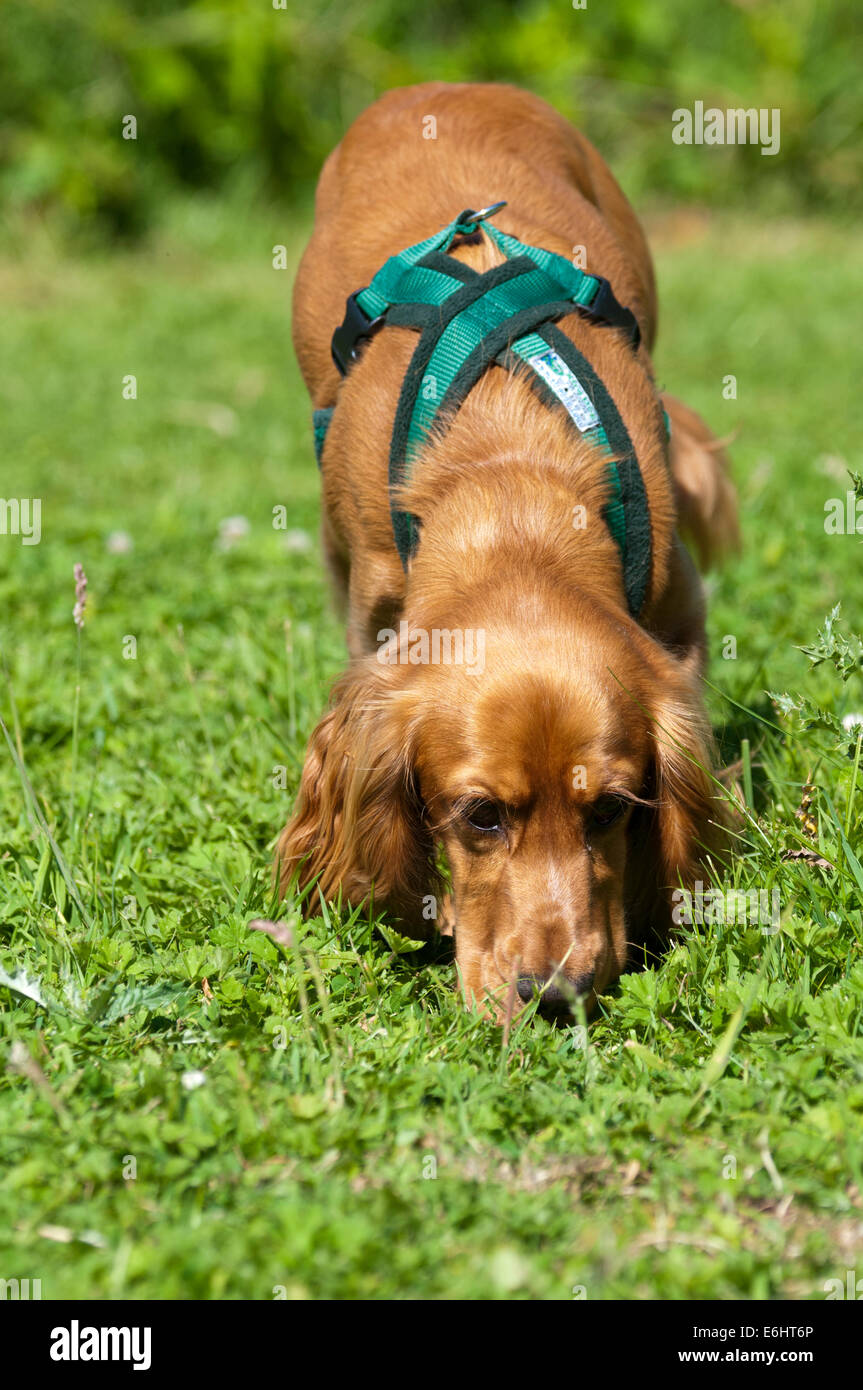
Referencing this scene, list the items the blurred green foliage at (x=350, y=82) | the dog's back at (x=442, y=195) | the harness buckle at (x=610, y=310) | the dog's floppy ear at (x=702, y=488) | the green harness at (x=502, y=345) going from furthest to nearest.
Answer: the blurred green foliage at (x=350, y=82) < the dog's floppy ear at (x=702, y=488) < the dog's back at (x=442, y=195) < the harness buckle at (x=610, y=310) < the green harness at (x=502, y=345)

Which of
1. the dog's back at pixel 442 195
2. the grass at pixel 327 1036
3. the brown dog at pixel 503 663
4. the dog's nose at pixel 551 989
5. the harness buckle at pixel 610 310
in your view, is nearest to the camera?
the grass at pixel 327 1036

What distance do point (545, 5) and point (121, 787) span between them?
11149mm

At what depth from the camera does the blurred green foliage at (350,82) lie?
36.9 ft

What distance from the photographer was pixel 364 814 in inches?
115

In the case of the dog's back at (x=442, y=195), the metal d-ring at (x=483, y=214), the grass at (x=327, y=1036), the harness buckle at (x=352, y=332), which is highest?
the dog's back at (x=442, y=195)

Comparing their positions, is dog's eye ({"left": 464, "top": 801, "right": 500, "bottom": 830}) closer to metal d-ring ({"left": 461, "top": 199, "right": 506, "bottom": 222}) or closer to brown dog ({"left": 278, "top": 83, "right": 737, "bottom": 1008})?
brown dog ({"left": 278, "top": 83, "right": 737, "bottom": 1008})

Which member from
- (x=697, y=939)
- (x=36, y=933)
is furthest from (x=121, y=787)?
(x=697, y=939)

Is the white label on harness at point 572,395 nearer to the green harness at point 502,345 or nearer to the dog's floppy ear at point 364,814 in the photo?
the green harness at point 502,345

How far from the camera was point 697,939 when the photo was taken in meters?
2.72

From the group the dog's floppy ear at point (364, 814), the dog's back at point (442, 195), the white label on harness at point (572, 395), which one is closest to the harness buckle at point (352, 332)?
the dog's back at point (442, 195)

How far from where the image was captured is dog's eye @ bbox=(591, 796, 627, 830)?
2.68 meters

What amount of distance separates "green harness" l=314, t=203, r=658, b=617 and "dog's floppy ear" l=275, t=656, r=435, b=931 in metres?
0.40

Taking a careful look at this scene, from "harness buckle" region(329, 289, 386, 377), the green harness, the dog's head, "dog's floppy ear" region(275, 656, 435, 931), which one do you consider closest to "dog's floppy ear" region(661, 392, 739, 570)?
the green harness

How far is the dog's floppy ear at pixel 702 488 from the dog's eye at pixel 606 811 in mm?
1459
